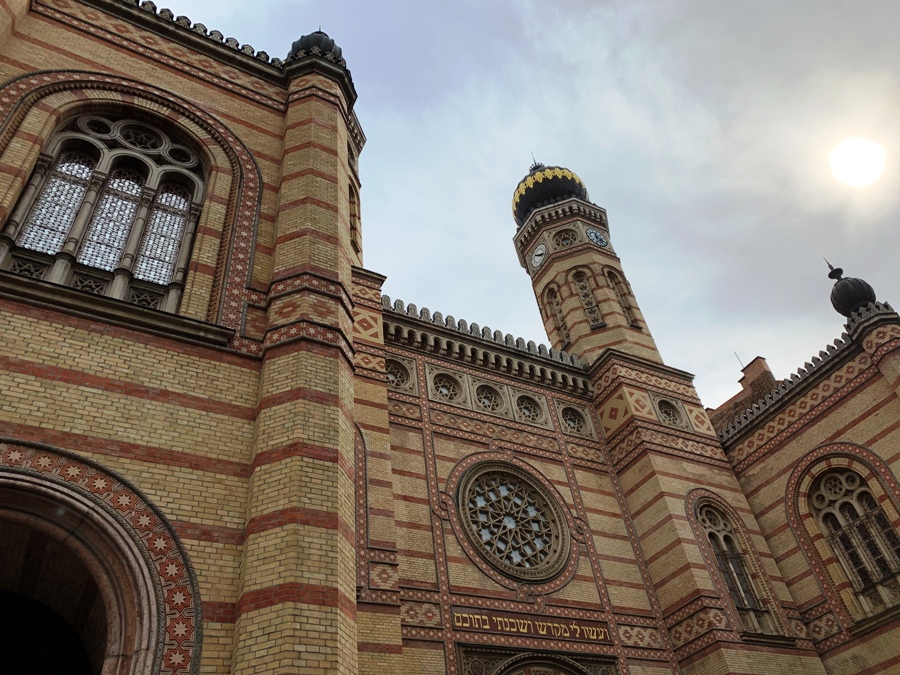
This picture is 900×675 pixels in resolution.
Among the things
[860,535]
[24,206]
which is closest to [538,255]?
[860,535]

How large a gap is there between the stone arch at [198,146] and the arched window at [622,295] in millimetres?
11638

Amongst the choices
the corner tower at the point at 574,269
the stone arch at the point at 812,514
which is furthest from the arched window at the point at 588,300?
the stone arch at the point at 812,514

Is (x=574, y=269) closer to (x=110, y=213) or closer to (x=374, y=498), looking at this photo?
(x=374, y=498)

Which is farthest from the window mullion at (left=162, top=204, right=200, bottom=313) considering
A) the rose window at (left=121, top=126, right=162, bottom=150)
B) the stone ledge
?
the rose window at (left=121, top=126, right=162, bottom=150)

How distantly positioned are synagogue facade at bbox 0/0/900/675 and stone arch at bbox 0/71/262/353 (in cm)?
3

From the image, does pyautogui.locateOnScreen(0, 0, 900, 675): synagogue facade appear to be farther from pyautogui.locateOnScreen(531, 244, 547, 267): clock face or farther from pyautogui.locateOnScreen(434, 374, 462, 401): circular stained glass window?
pyautogui.locateOnScreen(531, 244, 547, 267): clock face

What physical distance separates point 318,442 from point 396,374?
259 inches

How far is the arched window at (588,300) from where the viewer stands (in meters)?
17.2

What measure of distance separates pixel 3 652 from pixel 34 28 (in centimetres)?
774

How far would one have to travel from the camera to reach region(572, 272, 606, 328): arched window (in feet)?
56.6

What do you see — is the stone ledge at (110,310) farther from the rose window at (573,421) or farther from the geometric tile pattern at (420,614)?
the rose window at (573,421)

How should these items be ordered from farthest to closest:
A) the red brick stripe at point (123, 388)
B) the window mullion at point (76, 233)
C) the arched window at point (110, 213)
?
1. the arched window at point (110, 213)
2. the window mullion at point (76, 233)
3. the red brick stripe at point (123, 388)

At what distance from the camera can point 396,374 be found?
12.3 m

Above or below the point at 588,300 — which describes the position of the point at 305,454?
below
